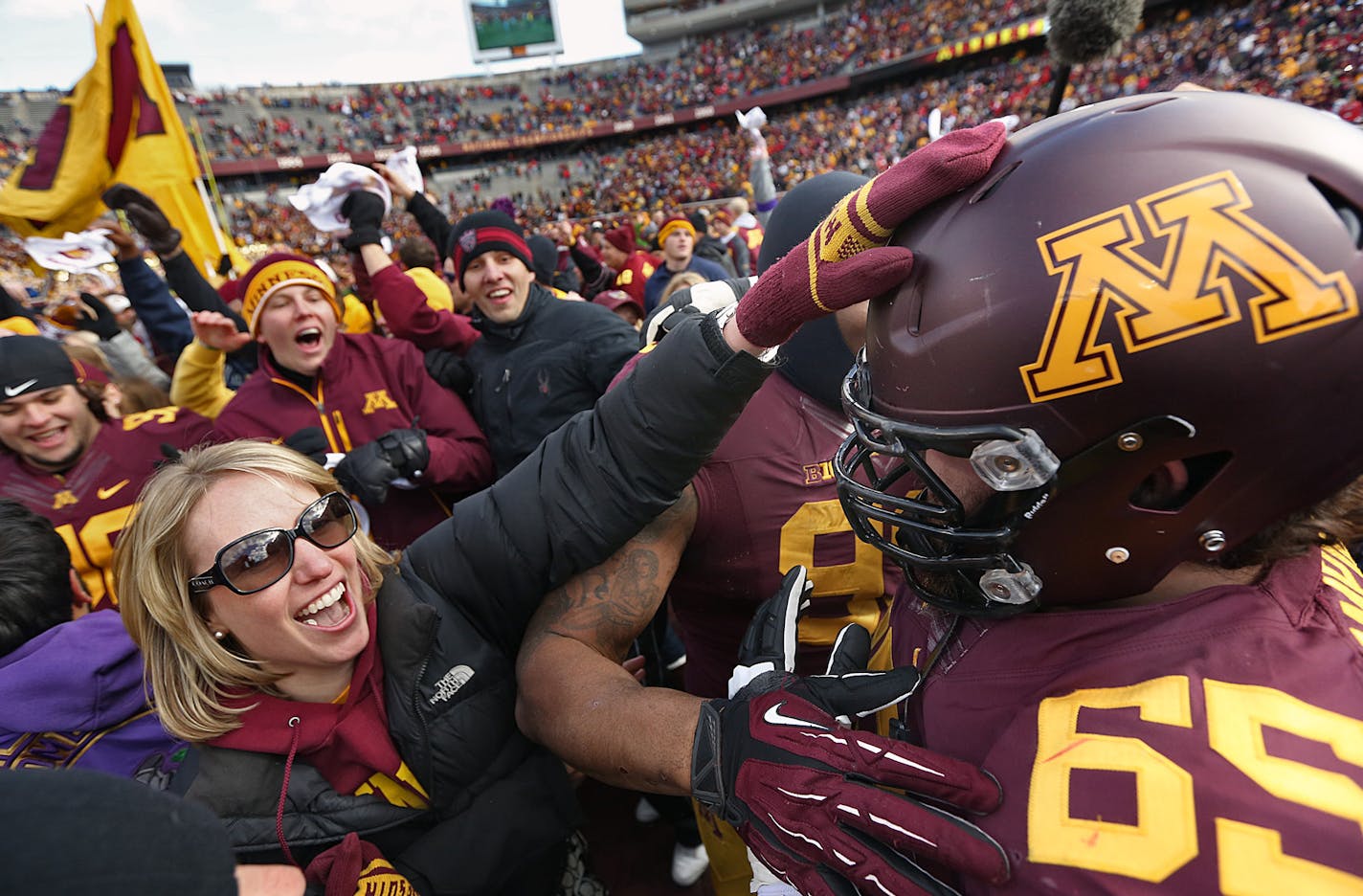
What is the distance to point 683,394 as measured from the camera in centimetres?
135

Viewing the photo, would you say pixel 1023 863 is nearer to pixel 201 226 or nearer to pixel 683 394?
pixel 683 394

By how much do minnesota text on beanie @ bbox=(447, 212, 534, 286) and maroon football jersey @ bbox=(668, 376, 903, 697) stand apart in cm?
220

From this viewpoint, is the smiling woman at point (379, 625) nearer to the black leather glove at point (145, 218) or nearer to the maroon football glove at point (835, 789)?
the maroon football glove at point (835, 789)

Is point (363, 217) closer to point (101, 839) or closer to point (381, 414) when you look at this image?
point (381, 414)

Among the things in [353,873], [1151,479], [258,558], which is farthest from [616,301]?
[1151,479]

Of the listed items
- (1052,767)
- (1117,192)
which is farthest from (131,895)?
(1117,192)

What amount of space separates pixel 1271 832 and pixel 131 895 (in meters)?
1.17

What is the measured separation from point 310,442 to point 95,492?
0.88 meters

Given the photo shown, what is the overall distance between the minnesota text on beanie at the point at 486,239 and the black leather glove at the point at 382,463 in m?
1.18

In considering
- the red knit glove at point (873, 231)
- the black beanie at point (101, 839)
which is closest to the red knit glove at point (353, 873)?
the black beanie at point (101, 839)

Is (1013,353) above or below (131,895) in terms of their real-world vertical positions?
above

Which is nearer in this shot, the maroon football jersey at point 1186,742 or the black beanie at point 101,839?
the black beanie at point 101,839

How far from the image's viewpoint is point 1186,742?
2.58 ft

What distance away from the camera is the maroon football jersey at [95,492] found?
8.67 ft
